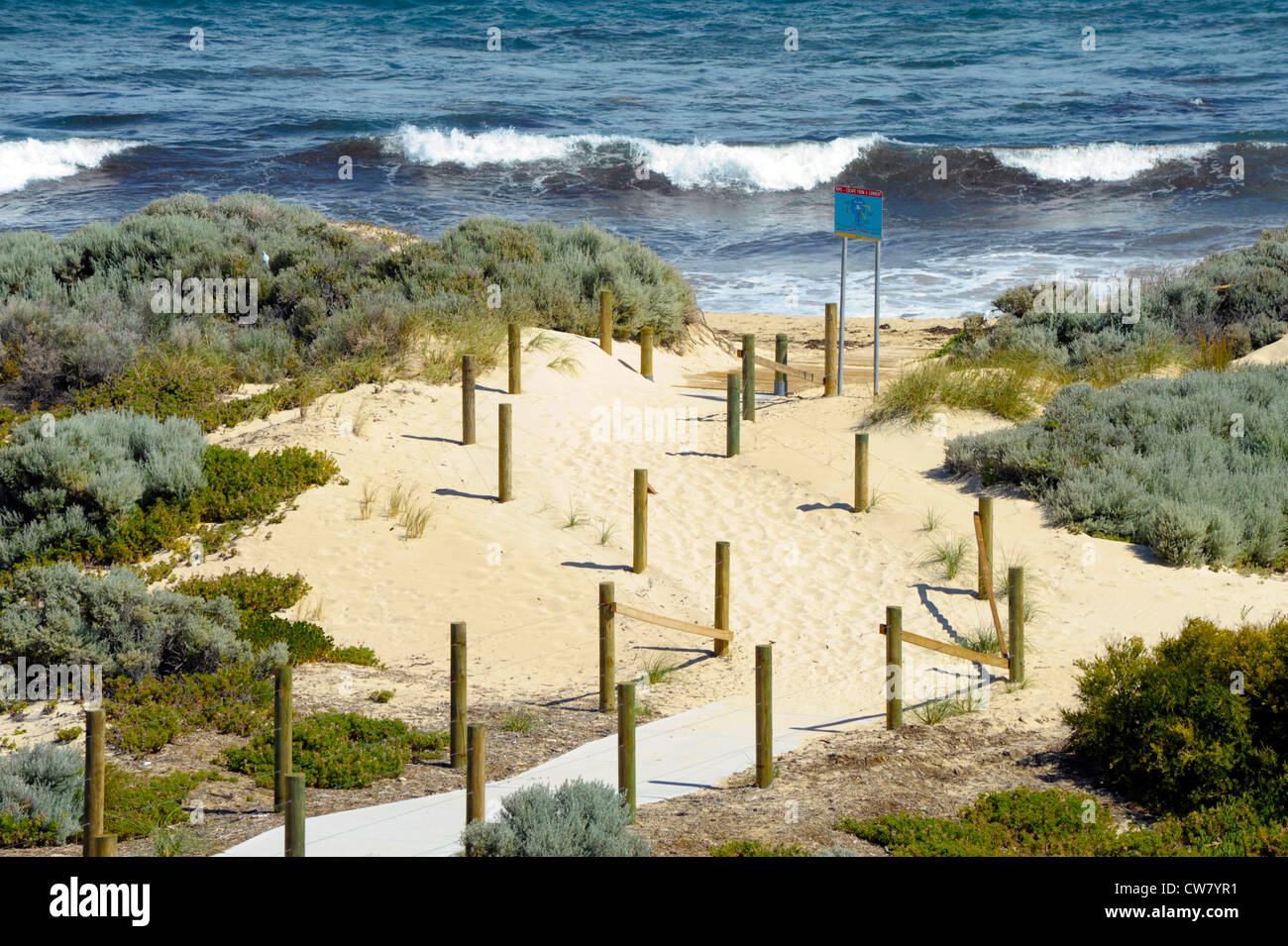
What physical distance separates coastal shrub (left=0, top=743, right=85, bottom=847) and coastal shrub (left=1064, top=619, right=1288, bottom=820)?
20.3 ft

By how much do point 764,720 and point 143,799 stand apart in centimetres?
376

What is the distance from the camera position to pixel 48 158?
36281 millimetres

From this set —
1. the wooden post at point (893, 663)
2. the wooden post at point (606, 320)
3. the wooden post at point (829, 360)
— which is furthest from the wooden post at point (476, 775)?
the wooden post at point (606, 320)

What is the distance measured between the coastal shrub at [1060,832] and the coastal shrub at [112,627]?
5.23 metres

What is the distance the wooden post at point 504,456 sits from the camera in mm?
13422

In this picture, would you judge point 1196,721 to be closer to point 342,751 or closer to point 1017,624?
point 1017,624

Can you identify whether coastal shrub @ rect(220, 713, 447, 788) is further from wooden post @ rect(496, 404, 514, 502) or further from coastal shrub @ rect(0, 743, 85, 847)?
wooden post @ rect(496, 404, 514, 502)

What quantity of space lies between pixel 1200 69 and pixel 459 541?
38528 millimetres

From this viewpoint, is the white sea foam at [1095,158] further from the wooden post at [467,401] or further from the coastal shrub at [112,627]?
the coastal shrub at [112,627]

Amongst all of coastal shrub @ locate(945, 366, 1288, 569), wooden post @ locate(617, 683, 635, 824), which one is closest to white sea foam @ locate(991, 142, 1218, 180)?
coastal shrub @ locate(945, 366, 1288, 569)

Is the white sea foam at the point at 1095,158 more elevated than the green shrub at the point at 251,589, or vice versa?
the white sea foam at the point at 1095,158

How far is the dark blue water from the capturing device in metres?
30.9

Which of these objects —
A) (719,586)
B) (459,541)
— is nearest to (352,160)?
(459,541)
